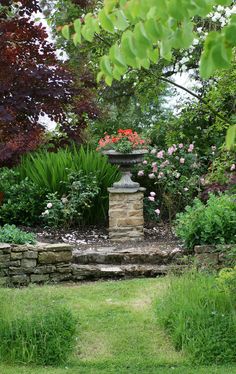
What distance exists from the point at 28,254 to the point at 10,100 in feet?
8.77

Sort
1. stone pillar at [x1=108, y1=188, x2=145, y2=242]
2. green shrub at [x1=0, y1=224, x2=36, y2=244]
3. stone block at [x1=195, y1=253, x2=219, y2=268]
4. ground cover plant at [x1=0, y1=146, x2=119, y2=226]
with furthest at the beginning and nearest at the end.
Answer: ground cover plant at [x1=0, y1=146, x2=119, y2=226] < stone pillar at [x1=108, y1=188, x2=145, y2=242] < green shrub at [x1=0, y1=224, x2=36, y2=244] < stone block at [x1=195, y1=253, x2=219, y2=268]

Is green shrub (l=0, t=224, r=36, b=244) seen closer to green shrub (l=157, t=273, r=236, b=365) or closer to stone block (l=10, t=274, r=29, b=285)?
stone block (l=10, t=274, r=29, b=285)

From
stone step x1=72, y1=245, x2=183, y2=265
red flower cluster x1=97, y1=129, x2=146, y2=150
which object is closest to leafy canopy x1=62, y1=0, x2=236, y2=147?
stone step x1=72, y1=245, x2=183, y2=265

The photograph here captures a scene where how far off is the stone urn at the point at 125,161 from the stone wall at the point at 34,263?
88.2 inches

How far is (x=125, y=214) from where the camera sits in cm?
921

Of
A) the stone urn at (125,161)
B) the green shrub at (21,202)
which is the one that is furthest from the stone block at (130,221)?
the green shrub at (21,202)

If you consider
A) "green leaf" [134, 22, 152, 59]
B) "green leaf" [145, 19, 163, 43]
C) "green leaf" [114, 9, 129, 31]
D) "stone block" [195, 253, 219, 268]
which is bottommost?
"stone block" [195, 253, 219, 268]

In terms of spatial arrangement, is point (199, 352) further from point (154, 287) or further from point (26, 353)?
point (154, 287)

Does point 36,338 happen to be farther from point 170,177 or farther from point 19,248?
point 170,177

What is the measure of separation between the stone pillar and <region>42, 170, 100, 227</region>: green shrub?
1.20 feet

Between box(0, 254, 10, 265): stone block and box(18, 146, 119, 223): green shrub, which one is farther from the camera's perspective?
box(18, 146, 119, 223): green shrub

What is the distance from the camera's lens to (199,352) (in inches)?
188

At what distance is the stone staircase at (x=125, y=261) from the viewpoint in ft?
24.2

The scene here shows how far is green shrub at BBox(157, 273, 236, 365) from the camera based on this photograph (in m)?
4.77
